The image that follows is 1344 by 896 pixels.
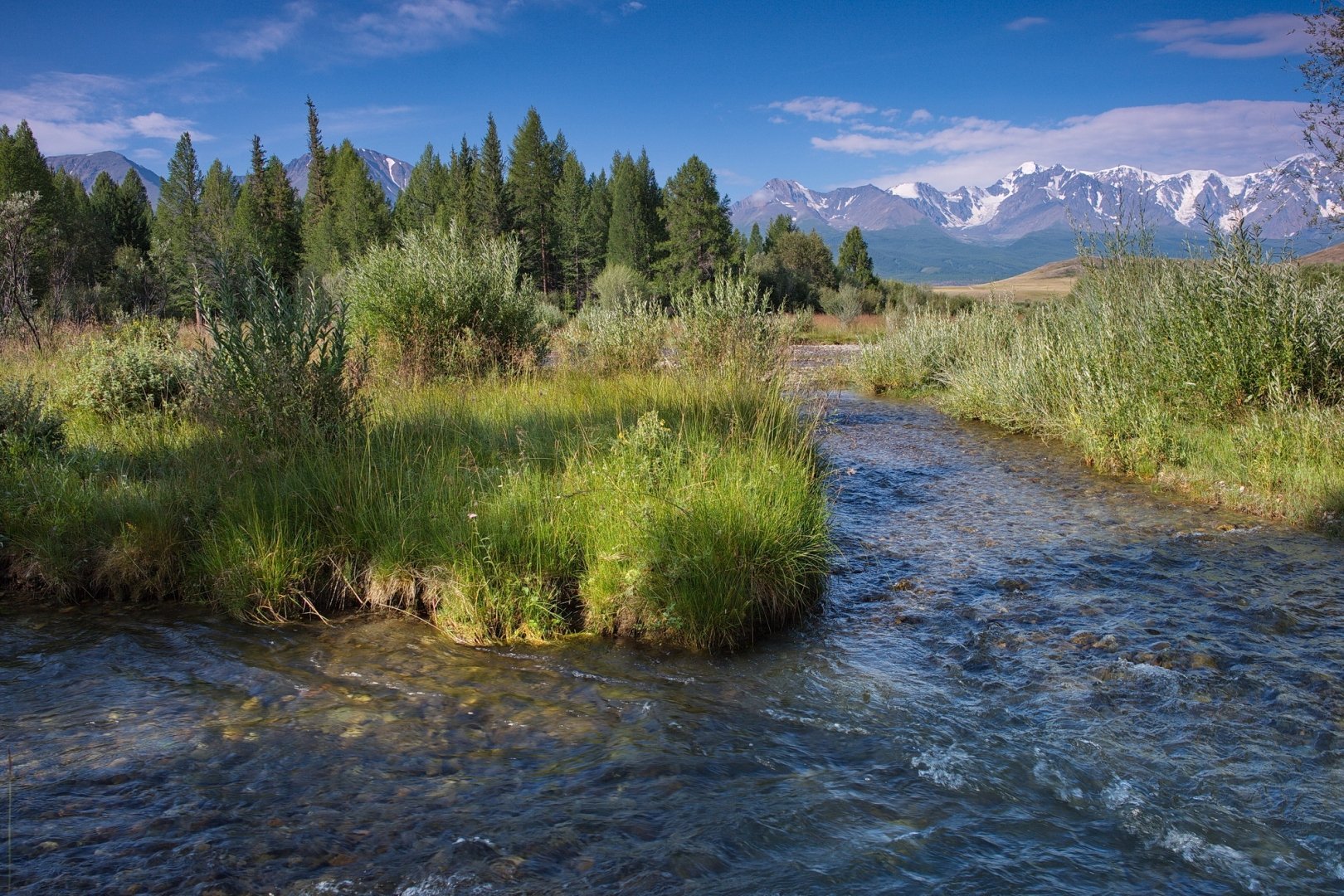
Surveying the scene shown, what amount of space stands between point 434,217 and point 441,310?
144 feet

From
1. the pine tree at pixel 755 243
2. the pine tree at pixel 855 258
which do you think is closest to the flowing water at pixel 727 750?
the pine tree at pixel 855 258

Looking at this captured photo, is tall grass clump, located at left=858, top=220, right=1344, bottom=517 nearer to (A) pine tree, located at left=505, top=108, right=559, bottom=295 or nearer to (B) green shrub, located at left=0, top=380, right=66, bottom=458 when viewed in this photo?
(B) green shrub, located at left=0, top=380, right=66, bottom=458

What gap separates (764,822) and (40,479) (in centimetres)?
666

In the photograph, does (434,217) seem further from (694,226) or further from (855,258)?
(855,258)

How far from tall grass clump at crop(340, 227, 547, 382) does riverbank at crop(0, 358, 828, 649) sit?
4974mm

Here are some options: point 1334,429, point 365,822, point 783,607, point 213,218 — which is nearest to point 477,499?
point 783,607

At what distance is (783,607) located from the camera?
18.7 ft

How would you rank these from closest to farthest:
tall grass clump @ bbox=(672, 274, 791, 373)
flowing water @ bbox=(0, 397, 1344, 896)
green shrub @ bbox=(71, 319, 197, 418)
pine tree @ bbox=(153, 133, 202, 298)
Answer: flowing water @ bbox=(0, 397, 1344, 896)
green shrub @ bbox=(71, 319, 197, 418)
tall grass clump @ bbox=(672, 274, 791, 373)
pine tree @ bbox=(153, 133, 202, 298)

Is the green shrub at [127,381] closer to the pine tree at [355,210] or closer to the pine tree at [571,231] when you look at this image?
the pine tree at [355,210]

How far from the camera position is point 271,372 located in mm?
7293

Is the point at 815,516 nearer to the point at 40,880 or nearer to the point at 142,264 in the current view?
the point at 40,880

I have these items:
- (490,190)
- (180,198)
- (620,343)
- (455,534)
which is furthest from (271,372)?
(180,198)

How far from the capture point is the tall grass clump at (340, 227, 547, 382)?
39.4 feet

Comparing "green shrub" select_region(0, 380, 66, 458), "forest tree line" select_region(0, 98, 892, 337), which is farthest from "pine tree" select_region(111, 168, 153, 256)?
"green shrub" select_region(0, 380, 66, 458)
